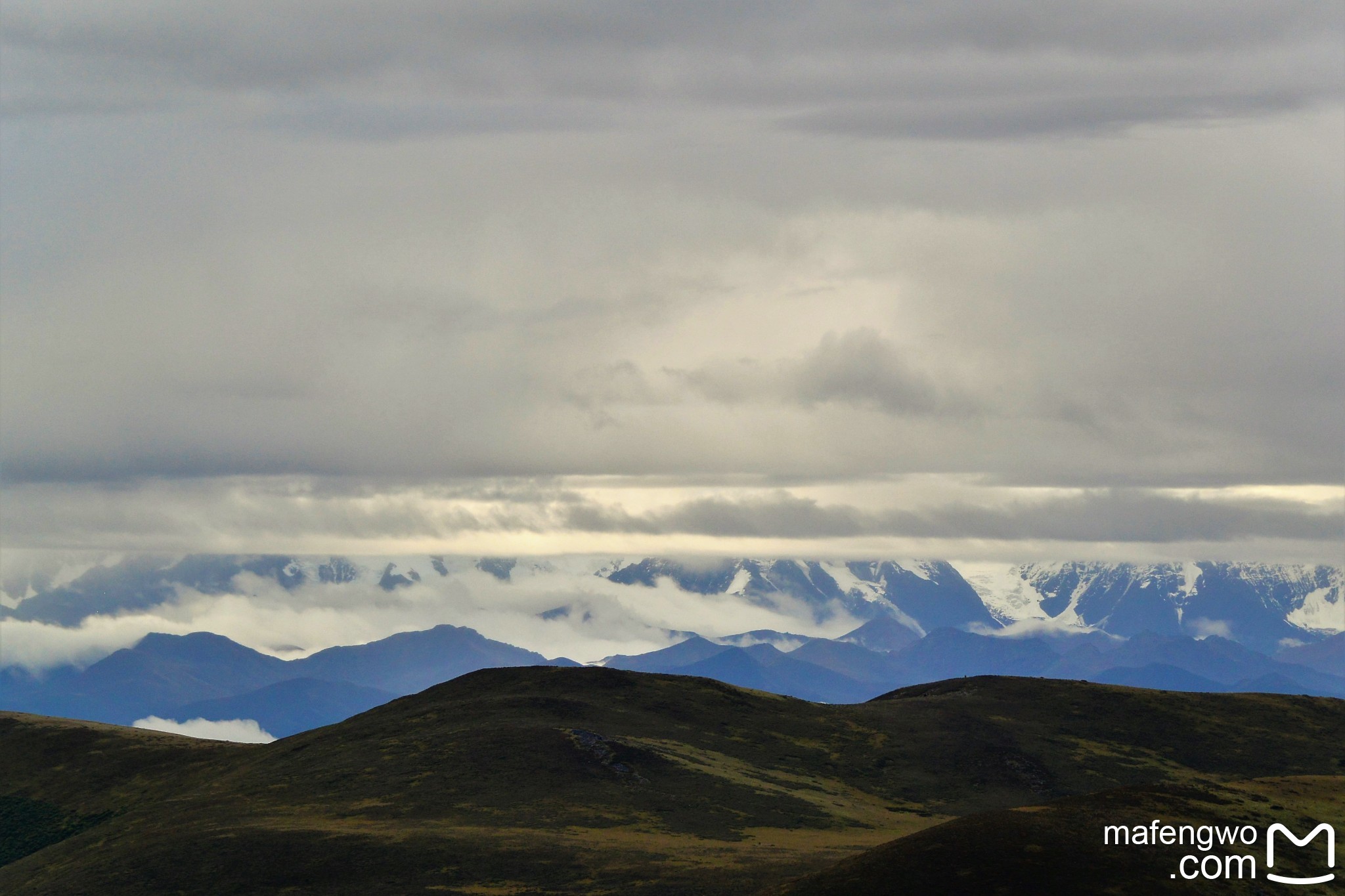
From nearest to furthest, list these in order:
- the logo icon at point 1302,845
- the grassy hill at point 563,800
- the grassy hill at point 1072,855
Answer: the grassy hill at point 1072,855
the logo icon at point 1302,845
the grassy hill at point 563,800

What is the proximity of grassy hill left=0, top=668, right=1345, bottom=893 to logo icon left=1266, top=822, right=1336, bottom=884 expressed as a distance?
9.16 m

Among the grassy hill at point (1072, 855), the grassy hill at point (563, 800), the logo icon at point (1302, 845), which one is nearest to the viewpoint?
the grassy hill at point (1072, 855)

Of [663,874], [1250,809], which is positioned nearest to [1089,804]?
[1250,809]

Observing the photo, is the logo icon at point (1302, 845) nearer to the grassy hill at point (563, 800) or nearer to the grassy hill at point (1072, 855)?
the grassy hill at point (1072, 855)

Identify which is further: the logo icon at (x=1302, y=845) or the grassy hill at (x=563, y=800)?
the grassy hill at (x=563, y=800)

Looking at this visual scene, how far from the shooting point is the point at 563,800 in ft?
490

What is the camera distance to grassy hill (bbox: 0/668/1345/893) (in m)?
122

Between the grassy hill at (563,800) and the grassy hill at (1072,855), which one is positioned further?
the grassy hill at (563,800)

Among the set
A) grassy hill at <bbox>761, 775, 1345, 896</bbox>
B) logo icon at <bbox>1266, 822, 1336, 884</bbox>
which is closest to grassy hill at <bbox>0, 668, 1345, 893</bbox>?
grassy hill at <bbox>761, 775, 1345, 896</bbox>

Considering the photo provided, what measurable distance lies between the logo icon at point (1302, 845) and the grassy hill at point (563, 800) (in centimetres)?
916

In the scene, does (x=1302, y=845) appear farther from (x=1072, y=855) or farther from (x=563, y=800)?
(x=563, y=800)

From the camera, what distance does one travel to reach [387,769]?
16525 cm

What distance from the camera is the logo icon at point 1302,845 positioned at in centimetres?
8891

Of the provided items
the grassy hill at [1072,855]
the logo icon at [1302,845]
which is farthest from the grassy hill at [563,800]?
the logo icon at [1302,845]
